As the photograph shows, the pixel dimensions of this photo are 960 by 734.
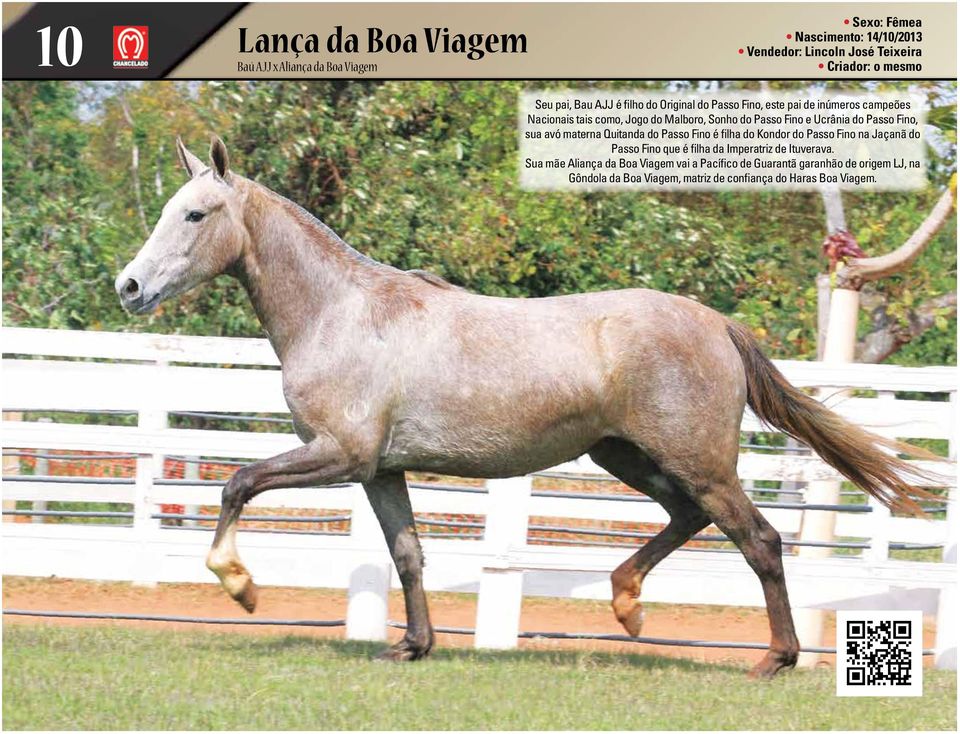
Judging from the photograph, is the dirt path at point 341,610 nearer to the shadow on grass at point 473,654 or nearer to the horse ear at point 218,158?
the shadow on grass at point 473,654

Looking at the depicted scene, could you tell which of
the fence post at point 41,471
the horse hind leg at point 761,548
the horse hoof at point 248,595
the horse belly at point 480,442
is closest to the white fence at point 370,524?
the horse hind leg at point 761,548

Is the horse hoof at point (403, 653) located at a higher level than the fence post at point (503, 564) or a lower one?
lower

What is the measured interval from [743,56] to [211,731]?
4.50 m

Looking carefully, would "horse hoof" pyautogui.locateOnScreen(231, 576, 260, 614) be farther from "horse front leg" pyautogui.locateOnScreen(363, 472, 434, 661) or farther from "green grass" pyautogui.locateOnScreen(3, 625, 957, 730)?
"horse front leg" pyautogui.locateOnScreen(363, 472, 434, 661)

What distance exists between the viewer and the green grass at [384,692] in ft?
15.3

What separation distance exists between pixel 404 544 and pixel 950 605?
2.86 m

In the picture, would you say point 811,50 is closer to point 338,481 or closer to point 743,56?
point 743,56

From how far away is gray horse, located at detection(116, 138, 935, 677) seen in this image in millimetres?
5520

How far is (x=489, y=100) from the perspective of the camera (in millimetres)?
12836

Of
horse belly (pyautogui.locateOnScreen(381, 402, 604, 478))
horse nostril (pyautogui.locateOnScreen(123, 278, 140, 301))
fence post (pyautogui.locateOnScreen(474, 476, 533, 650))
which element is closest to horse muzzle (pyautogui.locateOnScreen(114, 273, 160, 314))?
horse nostril (pyautogui.locateOnScreen(123, 278, 140, 301))

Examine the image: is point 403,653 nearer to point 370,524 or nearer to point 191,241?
point 370,524

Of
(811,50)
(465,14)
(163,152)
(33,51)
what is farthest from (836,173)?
(163,152)

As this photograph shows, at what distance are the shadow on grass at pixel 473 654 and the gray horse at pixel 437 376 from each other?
23 centimetres

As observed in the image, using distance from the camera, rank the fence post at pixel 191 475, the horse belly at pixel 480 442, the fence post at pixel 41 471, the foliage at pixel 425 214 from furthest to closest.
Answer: the foliage at pixel 425 214 → the fence post at pixel 41 471 → the fence post at pixel 191 475 → the horse belly at pixel 480 442
